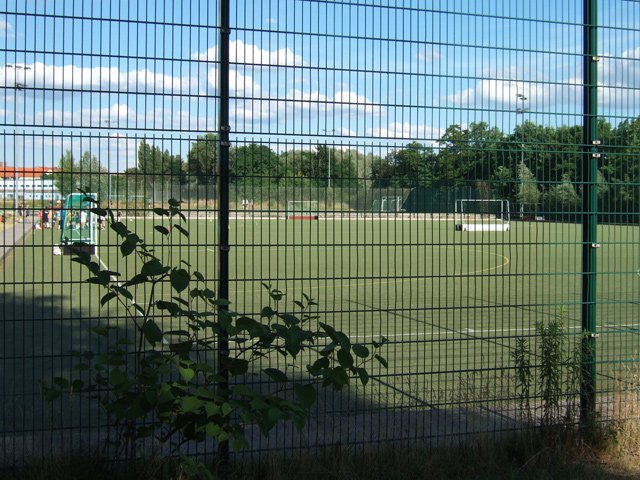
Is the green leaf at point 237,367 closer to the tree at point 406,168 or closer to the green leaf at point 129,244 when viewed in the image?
the green leaf at point 129,244

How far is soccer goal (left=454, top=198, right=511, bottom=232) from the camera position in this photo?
5.90 metres

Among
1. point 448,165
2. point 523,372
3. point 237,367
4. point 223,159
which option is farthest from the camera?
point 448,165

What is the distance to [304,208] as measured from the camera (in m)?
5.50

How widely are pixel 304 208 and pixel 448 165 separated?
4.16ft

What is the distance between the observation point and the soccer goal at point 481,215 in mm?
5902

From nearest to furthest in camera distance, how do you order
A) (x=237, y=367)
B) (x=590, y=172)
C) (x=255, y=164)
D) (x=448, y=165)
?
(x=237, y=367) < (x=255, y=164) < (x=448, y=165) < (x=590, y=172)

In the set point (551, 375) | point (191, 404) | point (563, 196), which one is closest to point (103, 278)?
point (191, 404)

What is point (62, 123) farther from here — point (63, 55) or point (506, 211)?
point (506, 211)

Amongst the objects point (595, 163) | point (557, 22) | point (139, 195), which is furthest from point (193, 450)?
point (557, 22)

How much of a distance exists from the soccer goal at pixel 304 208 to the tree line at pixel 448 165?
16 cm

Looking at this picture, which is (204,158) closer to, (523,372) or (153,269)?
(153,269)

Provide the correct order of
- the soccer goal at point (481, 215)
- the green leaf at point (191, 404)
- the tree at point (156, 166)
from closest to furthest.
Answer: the green leaf at point (191, 404)
the tree at point (156, 166)
the soccer goal at point (481, 215)

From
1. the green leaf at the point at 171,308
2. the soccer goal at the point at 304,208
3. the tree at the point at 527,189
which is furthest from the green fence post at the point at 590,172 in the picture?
the green leaf at the point at 171,308

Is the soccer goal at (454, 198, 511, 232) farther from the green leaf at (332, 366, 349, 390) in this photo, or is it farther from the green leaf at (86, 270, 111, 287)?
the green leaf at (86, 270, 111, 287)
